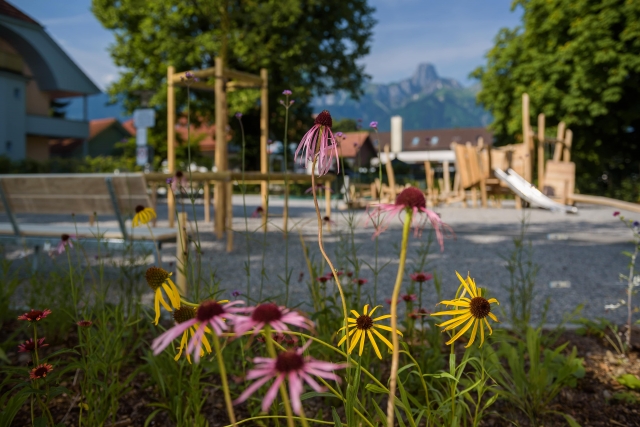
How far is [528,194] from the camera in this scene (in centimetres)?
692

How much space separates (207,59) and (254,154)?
442cm

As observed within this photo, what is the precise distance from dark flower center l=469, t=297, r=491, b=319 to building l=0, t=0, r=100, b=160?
25.7m

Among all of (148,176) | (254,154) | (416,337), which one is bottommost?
(416,337)

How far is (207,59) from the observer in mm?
18688

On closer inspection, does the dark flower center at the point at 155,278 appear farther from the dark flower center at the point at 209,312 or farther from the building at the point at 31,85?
the building at the point at 31,85

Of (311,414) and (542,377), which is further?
(311,414)

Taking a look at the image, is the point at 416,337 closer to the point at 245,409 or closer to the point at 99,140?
the point at 245,409

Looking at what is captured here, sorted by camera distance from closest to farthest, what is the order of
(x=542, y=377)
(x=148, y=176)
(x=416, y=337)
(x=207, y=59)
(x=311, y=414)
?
1. (x=542, y=377)
2. (x=311, y=414)
3. (x=416, y=337)
4. (x=148, y=176)
5. (x=207, y=59)

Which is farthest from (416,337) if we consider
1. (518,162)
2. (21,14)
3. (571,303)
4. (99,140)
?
(99,140)

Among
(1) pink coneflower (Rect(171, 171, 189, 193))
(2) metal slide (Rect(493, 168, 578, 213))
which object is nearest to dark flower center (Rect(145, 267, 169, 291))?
(1) pink coneflower (Rect(171, 171, 189, 193))

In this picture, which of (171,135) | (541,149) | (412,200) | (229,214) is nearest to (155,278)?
(412,200)

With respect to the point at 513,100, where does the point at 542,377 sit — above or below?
below

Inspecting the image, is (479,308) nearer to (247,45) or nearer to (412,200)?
(412,200)

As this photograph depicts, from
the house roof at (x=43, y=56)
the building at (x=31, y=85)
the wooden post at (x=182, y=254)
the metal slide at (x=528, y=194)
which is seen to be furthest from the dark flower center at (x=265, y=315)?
the house roof at (x=43, y=56)
